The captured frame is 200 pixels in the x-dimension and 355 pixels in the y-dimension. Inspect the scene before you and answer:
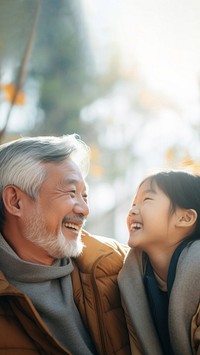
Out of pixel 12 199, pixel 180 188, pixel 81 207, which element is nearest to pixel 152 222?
pixel 180 188

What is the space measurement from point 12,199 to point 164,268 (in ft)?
2.56

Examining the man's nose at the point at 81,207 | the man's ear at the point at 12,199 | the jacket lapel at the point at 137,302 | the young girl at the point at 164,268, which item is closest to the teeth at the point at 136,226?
the young girl at the point at 164,268

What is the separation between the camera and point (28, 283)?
2.37m

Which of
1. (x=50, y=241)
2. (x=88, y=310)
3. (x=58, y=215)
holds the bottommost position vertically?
(x=88, y=310)

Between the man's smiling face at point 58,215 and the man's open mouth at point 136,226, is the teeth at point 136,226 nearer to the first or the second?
the man's open mouth at point 136,226

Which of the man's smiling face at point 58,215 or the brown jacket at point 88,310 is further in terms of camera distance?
the man's smiling face at point 58,215

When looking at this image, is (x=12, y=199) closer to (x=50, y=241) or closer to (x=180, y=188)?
(x=50, y=241)

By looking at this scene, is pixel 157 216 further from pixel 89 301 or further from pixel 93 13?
pixel 93 13

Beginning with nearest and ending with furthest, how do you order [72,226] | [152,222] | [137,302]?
1. [137,302]
2. [152,222]
3. [72,226]

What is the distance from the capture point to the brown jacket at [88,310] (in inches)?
84.0

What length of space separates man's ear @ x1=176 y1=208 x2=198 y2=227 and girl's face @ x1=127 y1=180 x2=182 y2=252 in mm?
18

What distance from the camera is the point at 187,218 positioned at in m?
2.45

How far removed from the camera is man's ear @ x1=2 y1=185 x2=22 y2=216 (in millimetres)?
2533

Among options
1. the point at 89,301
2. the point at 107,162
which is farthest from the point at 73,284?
the point at 107,162
